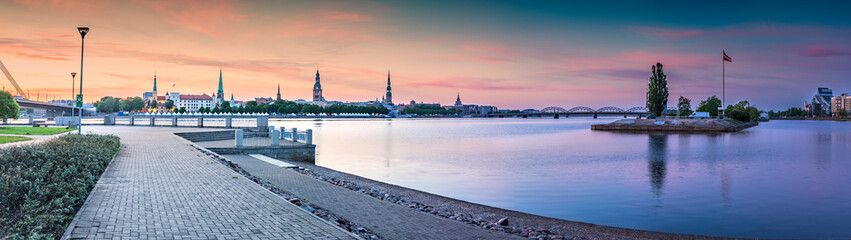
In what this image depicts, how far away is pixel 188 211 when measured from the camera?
841 cm

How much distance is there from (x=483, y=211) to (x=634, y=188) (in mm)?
9851

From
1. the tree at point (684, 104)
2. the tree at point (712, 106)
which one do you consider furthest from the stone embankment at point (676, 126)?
the tree at point (684, 104)

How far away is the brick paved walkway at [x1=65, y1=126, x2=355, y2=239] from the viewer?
699 centimetres

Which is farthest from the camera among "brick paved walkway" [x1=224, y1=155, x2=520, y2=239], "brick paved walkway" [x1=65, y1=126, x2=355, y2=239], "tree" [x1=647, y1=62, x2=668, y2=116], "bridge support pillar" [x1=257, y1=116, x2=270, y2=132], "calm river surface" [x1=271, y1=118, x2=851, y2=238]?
"tree" [x1=647, y1=62, x2=668, y2=116]

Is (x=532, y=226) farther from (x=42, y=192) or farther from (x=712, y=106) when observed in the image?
(x=712, y=106)

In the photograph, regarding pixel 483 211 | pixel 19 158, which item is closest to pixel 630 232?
pixel 483 211

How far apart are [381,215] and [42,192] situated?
6.28 meters

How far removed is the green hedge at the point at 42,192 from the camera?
22.3ft

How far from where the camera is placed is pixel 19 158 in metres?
13.3

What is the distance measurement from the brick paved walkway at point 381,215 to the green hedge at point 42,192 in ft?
15.3

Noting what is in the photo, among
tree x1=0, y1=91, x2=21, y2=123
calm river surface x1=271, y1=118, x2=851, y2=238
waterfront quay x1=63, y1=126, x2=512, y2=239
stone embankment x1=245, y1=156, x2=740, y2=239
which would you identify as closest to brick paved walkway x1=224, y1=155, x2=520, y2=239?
waterfront quay x1=63, y1=126, x2=512, y2=239

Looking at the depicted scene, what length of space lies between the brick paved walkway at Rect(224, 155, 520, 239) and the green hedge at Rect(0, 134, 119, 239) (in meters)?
4.67

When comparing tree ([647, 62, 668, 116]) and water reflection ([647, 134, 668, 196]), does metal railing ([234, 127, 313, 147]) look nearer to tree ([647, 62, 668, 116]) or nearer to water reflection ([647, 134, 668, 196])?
water reflection ([647, 134, 668, 196])

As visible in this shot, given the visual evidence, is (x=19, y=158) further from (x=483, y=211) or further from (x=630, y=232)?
(x=630, y=232)
